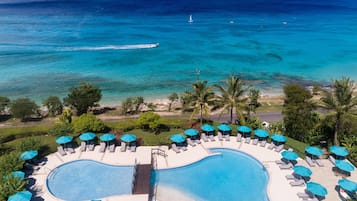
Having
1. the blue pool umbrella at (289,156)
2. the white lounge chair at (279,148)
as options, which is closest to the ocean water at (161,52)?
the white lounge chair at (279,148)

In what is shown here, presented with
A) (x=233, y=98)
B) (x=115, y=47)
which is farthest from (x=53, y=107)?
Result: (x=115, y=47)

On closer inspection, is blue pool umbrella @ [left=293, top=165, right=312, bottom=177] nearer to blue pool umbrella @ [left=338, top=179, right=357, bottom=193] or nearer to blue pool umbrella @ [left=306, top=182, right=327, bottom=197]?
blue pool umbrella @ [left=306, top=182, right=327, bottom=197]

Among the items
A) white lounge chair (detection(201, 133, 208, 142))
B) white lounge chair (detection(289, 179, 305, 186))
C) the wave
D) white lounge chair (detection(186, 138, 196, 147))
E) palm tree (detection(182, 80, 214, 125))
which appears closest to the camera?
white lounge chair (detection(289, 179, 305, 186))

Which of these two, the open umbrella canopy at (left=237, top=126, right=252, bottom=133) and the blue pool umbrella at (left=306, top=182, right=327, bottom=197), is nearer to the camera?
the blue pool umbrella at (left=306, top=182, right=327, bottom=197)

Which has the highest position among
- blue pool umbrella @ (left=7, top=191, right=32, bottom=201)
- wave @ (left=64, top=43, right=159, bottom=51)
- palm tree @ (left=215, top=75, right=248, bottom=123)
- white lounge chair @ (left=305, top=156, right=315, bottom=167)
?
wave @ (left=64, top=43, right=159, bottom=51)

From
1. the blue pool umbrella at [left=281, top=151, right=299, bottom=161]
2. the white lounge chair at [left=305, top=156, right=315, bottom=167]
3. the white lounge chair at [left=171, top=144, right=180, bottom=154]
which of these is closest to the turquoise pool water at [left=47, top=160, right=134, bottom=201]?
the white lounge chair at [left=171, top=144, right=180, bottom=154]

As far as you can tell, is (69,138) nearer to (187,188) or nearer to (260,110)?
(187,188)
